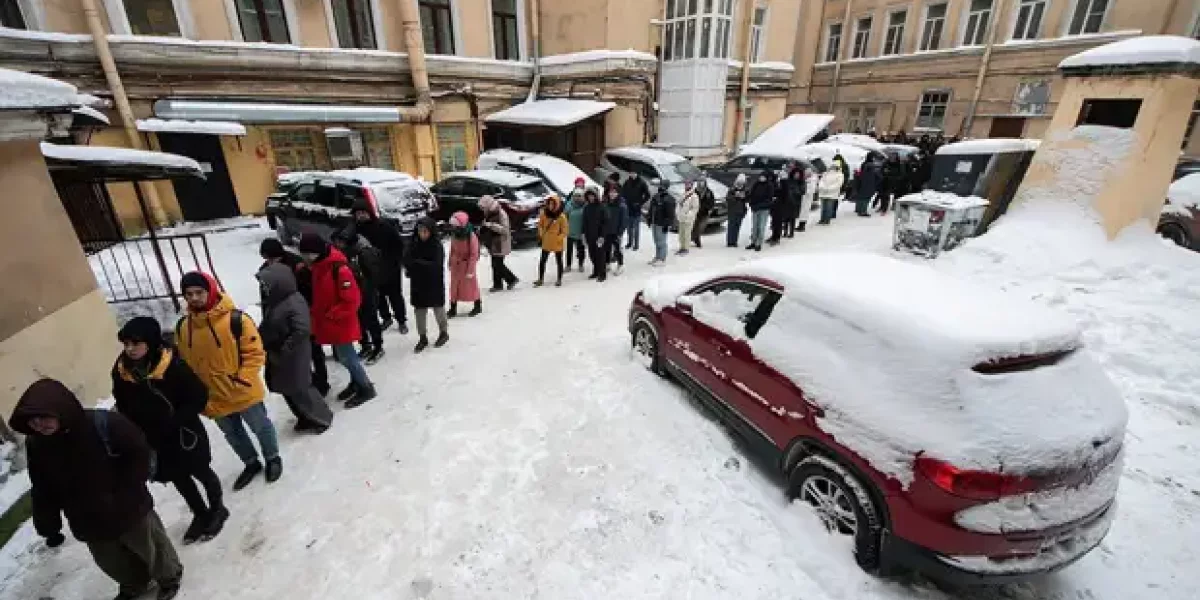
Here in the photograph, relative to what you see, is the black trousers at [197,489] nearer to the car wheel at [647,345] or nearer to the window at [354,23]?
the car wheel at [647,345]

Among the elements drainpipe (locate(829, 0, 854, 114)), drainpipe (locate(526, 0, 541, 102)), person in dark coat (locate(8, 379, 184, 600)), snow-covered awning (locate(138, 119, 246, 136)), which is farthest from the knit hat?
drainpipe (locate(829, 0, 854, 114))

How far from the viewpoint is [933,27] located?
68.4 ft

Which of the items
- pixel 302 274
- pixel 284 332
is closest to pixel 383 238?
pixel 302 274

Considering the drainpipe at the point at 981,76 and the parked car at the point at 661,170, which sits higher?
the drainpipe at the point at 981,76

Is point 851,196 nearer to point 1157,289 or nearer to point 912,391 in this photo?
point 1157,289

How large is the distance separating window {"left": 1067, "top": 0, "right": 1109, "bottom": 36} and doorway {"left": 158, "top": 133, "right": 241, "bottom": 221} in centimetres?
2642

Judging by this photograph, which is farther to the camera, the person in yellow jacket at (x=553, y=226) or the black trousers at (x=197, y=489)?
the person in yellow jacket at (x=553, y=226)

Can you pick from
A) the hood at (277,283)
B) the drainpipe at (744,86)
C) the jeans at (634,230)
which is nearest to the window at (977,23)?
the drainpipe at (744,86)

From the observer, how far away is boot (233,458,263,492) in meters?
3.72

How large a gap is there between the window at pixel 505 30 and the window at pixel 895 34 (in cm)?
1765

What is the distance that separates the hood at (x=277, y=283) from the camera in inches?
147

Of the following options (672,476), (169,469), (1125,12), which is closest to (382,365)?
(169,469)

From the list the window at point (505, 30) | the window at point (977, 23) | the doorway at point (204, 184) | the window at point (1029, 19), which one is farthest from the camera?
the window at point (977, 23)

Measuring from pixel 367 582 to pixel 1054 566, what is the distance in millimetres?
3797
